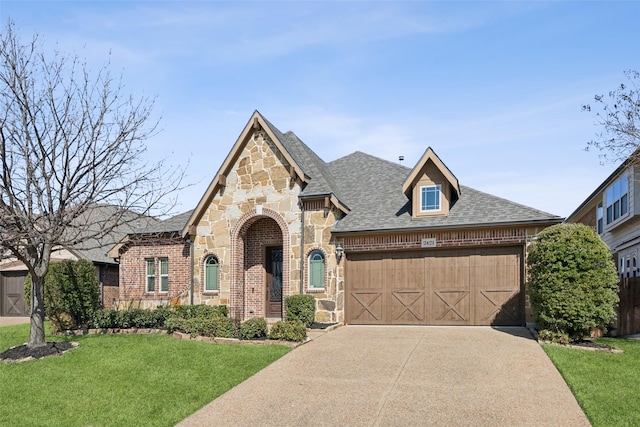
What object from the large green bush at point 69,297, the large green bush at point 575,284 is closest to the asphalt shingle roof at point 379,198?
the large green bush at point 575,284

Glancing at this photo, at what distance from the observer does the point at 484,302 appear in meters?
15.9

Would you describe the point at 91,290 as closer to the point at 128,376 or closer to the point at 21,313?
the point at 128,376

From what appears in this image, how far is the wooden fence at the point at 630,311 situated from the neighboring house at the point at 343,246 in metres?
2.61

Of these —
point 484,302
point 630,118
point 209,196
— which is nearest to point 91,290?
point 209,196

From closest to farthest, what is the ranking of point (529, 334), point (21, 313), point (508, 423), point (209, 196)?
1. point (508, 423)
2. point (529, 334)
3. point (209, 196)
4. point (21, 313)

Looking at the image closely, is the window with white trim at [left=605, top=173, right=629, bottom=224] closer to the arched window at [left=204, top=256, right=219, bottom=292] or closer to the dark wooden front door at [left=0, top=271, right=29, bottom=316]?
the arched window at [left=204, top=256, right=219, bottom=292]

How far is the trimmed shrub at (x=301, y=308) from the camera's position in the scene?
648 inches

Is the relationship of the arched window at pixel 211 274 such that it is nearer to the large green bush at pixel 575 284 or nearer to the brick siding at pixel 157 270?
the brick siding at pixel 157 270

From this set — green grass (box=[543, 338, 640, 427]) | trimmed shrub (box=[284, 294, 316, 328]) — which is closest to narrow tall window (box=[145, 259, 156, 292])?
trimmed shrub (box=[284, 294, 316, 328])

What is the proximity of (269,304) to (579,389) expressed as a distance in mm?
12407

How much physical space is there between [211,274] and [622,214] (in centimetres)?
1692

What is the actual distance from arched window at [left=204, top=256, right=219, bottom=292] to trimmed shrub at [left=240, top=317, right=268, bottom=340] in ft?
17.9

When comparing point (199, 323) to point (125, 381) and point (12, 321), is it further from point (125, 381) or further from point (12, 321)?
point (12, 321)

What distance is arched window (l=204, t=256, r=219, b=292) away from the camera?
19.2m
